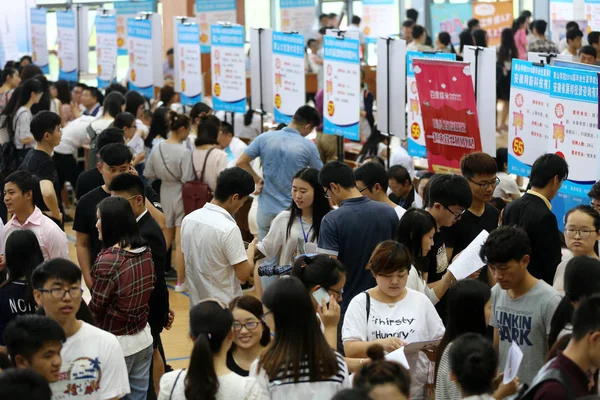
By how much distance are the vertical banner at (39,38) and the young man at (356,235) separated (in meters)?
11.6

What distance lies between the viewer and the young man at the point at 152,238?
5227 millimetres

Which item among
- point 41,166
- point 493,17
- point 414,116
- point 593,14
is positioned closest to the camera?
point 41,166

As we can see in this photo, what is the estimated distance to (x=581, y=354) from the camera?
312 centimetres

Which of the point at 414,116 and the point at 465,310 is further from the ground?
the point at 414,116

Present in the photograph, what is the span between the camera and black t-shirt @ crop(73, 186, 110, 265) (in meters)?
5.52

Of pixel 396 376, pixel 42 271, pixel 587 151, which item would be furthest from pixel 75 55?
pixel 396 376

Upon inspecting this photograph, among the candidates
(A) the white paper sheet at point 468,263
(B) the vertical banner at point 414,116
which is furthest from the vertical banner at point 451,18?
→ (A) the white paper sheet at point 468,263

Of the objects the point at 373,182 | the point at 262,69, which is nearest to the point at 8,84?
the point at 262,69

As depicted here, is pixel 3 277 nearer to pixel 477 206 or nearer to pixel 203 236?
pixel 203 236

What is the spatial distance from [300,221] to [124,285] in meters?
1.46

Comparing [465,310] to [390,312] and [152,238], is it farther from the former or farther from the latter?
[152,238]

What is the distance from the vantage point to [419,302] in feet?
13.7

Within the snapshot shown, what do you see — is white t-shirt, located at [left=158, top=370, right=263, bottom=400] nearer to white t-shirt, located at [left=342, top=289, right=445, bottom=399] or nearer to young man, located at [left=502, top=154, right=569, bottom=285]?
white t-shirt, located at [left=342, top=289, right=445, bottom=399]

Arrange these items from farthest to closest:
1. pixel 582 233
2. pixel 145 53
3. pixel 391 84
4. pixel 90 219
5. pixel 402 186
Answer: pixel 145 53, pixel 391 84, pixel 402 186, pixel 90 219, pixel 582 233
